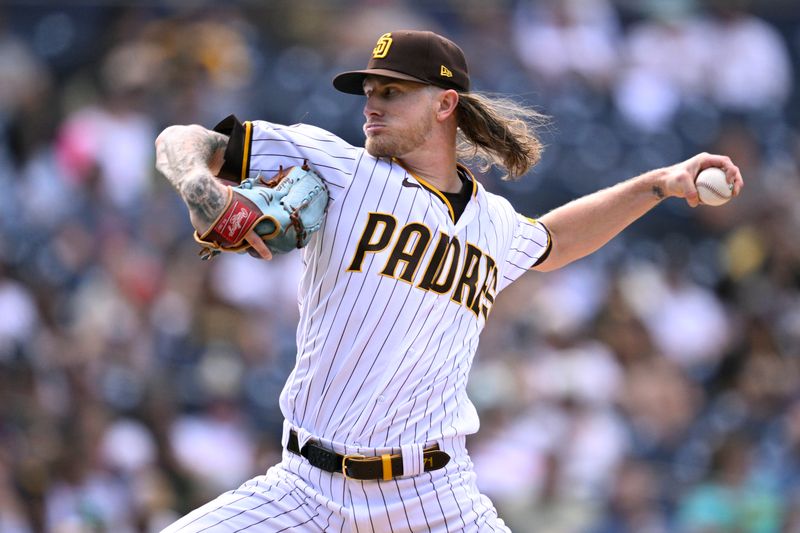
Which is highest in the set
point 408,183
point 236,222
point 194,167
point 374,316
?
point 408,183

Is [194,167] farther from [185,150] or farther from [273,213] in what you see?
[273,213]

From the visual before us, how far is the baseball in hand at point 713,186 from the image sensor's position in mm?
4512

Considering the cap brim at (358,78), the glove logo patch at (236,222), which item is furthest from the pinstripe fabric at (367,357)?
the glove logo patch at (236,222)

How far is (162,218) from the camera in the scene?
8.84 meters

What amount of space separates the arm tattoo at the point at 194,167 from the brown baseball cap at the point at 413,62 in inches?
23.5

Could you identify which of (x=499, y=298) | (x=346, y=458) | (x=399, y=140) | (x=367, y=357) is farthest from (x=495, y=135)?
(x=499, y=298)

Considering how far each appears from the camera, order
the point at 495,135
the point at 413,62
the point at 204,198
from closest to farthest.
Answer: the point at 204,198 < the point at 413,62 < the point at 495,135

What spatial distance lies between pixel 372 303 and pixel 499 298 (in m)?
5.16

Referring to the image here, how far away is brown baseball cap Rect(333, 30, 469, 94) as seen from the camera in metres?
4.32

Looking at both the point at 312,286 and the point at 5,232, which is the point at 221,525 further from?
the point at 5,232

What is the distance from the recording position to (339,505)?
13.5 ft

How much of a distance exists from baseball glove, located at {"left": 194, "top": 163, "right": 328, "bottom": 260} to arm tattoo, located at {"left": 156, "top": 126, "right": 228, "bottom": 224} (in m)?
0.04

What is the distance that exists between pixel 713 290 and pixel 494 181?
1.97 metres

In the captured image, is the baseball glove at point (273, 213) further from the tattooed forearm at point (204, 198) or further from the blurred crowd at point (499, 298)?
the blurred crowd at point (499, 298)
